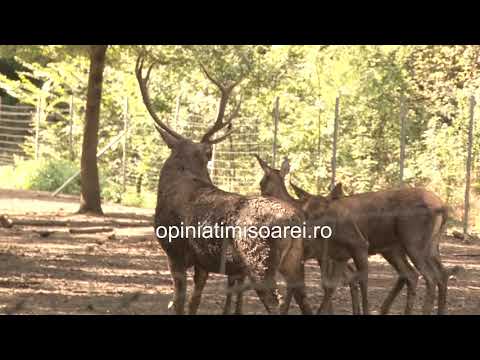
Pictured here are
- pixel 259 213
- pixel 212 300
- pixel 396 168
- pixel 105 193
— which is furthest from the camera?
pixel 105 193

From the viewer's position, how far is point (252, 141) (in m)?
22.9

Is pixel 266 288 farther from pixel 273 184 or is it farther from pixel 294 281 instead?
pixel 273 184

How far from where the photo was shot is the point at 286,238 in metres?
6.69

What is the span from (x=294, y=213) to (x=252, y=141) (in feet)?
53.0

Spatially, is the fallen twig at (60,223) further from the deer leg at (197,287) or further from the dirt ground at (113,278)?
the deer leg at (197,287)

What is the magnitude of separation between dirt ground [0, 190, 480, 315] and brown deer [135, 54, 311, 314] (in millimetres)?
874

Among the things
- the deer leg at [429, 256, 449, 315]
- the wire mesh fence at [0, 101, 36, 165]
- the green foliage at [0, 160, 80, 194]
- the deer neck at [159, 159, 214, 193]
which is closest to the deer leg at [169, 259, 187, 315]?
the deer neck at [159, 159, 214, 193]

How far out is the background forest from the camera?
65.4 ft

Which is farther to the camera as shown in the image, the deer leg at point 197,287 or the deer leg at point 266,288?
the deer leg at point 197,287

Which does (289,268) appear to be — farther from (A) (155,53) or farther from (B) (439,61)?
(B) (439,61)

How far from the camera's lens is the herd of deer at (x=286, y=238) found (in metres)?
6.68

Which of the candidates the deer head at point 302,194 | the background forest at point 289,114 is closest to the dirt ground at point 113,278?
the deer head at point 302,194

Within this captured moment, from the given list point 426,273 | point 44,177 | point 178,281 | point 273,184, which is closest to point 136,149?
point 44,177
